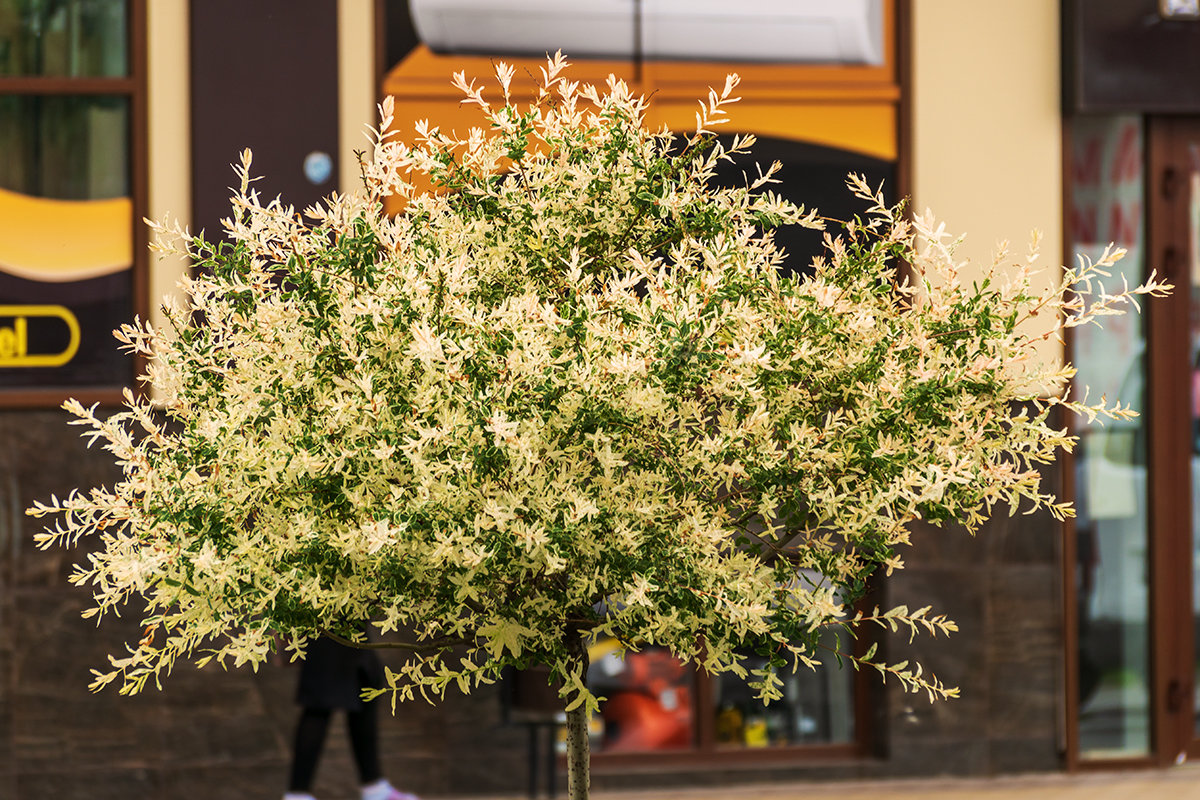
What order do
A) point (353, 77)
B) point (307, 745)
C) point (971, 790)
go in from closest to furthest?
point (307, 745), point (353, 77), point (971, 790)

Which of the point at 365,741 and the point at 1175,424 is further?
the point at 1175,424

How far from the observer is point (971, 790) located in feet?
27.0

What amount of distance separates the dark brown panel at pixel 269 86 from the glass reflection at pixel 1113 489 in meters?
4.17

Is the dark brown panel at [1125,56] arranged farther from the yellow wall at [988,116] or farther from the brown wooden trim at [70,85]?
the brown wooden trim at [70,85]

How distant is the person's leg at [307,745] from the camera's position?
23.3 ft

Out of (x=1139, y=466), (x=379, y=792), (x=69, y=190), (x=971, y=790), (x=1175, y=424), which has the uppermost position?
(x=69, y=190)

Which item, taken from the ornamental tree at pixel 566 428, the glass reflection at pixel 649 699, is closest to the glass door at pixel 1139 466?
the glass reflection at pixel 649 699

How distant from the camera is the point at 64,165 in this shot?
7.79 m

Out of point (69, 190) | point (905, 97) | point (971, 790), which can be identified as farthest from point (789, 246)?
point (69, 190)

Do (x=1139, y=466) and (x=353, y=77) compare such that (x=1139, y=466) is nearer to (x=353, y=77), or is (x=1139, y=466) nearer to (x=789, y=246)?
(x=789, y=246)

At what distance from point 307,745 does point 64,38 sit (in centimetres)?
382

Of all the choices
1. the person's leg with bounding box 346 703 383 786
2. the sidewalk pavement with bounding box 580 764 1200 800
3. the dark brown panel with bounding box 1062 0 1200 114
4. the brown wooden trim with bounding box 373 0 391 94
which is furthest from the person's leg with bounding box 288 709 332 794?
the dark brown panel with bounding box 1062 0 1200 114

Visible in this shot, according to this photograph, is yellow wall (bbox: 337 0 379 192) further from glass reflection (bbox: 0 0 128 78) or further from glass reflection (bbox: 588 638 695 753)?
glass reflection (bbox: 588 638 695 753)

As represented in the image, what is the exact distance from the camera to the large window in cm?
770
